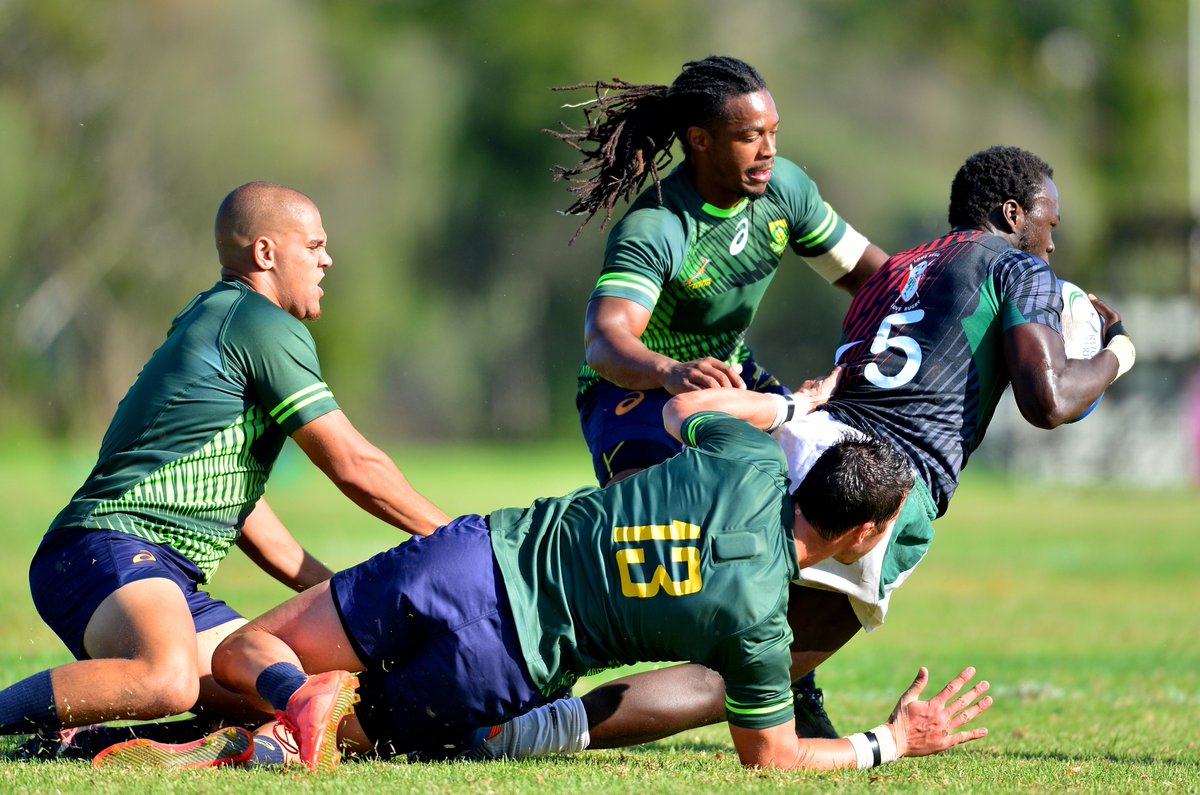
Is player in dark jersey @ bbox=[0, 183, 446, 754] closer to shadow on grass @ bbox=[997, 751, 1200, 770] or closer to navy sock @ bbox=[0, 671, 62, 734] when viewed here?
navy sock @ bbox=[0, 671, 62, 734]

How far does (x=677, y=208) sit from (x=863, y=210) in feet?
135

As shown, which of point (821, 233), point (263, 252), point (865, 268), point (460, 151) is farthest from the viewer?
point (460, 151)

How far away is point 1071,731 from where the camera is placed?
6305 millimetres

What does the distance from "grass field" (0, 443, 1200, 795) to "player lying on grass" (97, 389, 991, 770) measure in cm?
21

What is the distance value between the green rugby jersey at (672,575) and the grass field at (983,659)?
371 mm

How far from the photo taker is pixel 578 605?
445 cm

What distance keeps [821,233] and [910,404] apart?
1.32m

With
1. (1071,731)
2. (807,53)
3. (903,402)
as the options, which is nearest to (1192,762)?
(1071,731)

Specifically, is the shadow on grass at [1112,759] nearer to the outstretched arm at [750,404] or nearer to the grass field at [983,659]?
the grass field at [983,659]

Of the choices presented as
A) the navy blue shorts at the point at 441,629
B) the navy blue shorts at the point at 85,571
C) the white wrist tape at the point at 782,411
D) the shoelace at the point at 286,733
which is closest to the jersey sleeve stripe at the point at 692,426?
the white wrist tape at the point at 782,411

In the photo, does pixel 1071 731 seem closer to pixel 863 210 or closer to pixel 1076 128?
pixel 863 210

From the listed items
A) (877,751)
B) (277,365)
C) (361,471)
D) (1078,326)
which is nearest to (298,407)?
(277,365)

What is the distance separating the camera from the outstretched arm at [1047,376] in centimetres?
495

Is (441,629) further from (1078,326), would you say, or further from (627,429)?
(1078,326)
